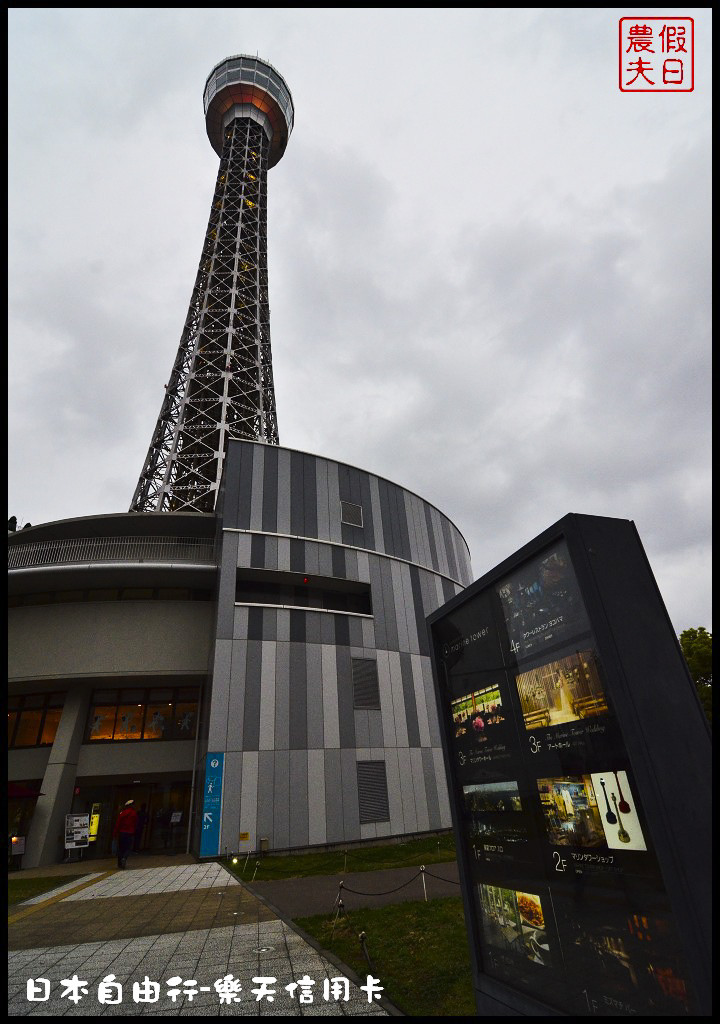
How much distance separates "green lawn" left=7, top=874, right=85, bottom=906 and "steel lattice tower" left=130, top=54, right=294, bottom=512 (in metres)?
26.4

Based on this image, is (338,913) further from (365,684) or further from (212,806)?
(365,684)

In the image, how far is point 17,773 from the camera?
20.2m

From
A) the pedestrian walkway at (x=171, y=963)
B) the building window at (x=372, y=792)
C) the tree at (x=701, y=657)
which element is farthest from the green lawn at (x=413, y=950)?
the tree at (x=701, y=657)

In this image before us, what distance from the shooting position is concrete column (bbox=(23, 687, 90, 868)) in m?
18.1

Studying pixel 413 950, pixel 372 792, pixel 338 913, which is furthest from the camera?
pixel 372 792

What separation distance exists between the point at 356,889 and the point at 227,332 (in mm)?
47276

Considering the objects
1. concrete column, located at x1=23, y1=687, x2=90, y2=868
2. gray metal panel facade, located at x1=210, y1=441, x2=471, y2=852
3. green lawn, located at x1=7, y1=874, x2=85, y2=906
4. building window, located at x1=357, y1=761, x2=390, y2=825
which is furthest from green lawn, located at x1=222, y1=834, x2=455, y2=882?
concrete column, located at x1=23, y1=687, x2=90, y2=868

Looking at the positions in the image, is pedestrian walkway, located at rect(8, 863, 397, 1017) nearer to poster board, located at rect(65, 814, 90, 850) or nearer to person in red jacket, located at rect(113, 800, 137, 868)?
person in red jacket, located at rect(113, 800, 137, 868)

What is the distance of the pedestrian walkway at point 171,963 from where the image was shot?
4.80 meters

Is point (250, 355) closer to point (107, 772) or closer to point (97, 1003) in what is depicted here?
point (107, 772)

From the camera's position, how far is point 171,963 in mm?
5980

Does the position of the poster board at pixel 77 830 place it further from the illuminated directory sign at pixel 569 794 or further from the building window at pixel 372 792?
the illuminated directory sign at pixel 569 794

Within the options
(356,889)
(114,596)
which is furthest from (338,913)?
(114,596)

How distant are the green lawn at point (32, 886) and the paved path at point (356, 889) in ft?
16.9
